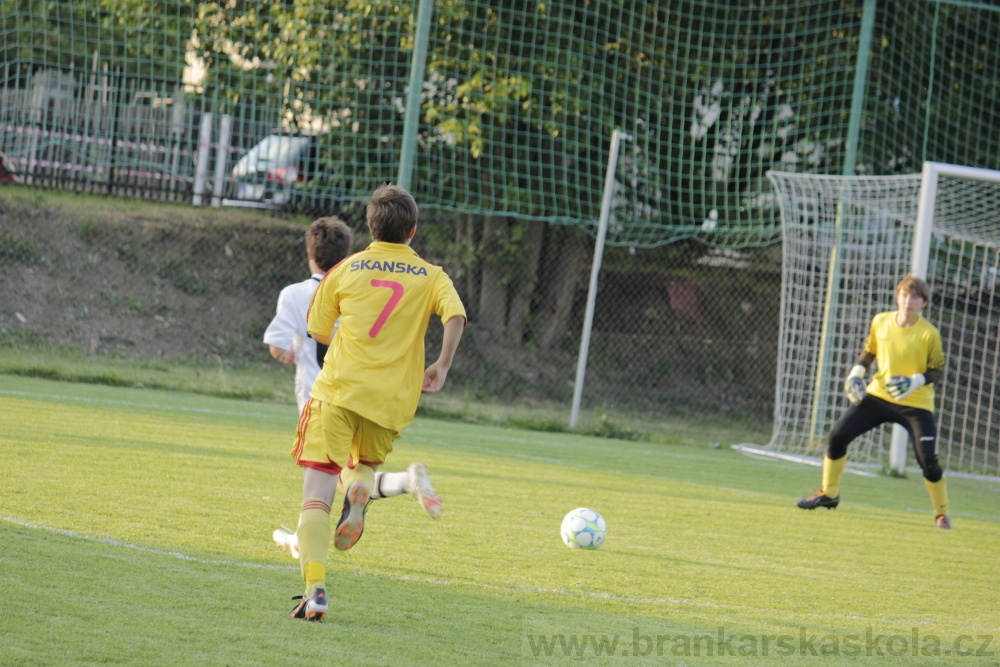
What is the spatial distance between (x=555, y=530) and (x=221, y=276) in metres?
10.6

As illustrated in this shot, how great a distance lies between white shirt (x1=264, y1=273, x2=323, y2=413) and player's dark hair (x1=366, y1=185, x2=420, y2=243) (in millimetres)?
1035

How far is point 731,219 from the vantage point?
49.4 ft

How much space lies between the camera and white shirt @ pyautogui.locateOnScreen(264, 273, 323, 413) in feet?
18.4

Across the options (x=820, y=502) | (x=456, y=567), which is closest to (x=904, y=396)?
(x=820, y=502)

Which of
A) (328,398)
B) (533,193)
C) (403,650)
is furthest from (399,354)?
(533,193)

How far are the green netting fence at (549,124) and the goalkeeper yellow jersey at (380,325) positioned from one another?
847cm

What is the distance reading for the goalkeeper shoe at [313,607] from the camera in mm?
3922

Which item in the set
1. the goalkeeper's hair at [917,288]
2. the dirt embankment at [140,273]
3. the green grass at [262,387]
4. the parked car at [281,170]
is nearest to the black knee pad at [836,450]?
the goalkeeper's hair at [917,288]

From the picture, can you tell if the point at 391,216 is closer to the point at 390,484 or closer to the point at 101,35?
the point at 390,484

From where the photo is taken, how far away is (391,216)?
4.46 meters

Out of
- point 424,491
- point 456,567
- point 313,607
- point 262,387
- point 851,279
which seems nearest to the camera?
point 313,607

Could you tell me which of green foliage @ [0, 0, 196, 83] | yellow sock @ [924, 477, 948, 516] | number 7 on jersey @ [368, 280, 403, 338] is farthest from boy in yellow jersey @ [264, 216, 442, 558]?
green foliage @ [0, 0, 196, 83]

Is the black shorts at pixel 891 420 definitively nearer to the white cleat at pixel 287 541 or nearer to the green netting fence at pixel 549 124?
the white cleat at pixel 287 541

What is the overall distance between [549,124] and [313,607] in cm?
1114
